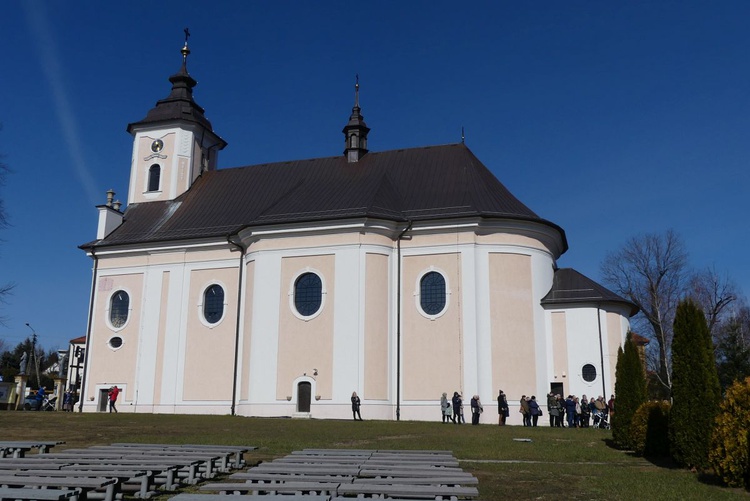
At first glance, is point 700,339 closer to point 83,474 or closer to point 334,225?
point 83,474

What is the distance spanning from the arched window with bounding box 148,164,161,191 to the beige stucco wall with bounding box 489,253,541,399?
19.6 metres

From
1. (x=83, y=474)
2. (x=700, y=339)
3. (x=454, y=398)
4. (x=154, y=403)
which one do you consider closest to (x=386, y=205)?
(x=454, y=398)

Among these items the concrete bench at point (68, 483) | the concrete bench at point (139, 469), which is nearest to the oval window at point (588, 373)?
the concrete bench at point (139, 469)

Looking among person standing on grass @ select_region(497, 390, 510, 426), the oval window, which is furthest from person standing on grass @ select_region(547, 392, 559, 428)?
the oval window

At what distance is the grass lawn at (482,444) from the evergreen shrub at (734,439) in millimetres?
284

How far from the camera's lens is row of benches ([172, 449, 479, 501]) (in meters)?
6.88

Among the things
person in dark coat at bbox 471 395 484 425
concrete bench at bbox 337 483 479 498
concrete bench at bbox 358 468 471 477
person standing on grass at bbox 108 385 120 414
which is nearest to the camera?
concrete bench at bbox 337 483 479 498

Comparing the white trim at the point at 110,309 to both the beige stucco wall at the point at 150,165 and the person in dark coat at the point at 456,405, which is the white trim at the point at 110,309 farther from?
the person in dark coat at the point at 456,405

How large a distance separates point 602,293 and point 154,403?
69.3 feet

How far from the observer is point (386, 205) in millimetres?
30250

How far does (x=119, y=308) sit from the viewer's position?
34.2 m

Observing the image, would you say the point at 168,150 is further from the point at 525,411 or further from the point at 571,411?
the point at 571,411

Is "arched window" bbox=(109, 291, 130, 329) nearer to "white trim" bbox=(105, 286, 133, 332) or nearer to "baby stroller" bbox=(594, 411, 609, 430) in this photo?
"white trim" bbox=(105, 286, 133, 332)

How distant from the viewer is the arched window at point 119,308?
33.9 meters
